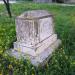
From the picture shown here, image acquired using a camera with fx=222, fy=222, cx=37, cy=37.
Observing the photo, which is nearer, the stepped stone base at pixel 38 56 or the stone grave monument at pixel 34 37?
the stepped stone base at pixel 38 56

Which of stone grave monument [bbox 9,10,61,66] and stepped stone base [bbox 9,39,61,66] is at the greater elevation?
stone grave monument [bbox 9,10,61,66]

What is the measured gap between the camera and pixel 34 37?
5.13 metres

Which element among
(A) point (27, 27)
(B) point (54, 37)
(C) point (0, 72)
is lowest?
(C) point (0, 72)

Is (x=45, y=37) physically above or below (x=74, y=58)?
above

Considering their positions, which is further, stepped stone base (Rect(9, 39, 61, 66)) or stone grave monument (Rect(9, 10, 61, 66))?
stone grave monument (Rect(9, 10, 61, 66))

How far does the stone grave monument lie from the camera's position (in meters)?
5.05

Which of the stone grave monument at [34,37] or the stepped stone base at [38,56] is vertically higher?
the stone grave monument at [34,37]

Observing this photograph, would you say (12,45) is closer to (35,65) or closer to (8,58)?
(8,58)

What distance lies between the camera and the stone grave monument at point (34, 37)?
5.05m

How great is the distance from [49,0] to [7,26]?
12763 millimetres

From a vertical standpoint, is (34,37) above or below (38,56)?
above

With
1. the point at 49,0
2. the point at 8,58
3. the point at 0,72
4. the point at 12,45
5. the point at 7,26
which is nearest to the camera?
the point at 0,72

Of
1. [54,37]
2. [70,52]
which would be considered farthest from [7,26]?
[70,52]

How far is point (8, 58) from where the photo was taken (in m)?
5.07
